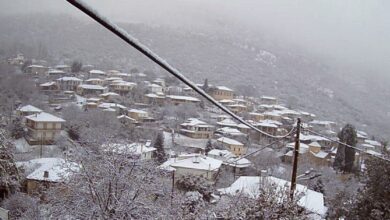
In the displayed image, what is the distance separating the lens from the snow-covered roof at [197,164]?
17594 millimetres

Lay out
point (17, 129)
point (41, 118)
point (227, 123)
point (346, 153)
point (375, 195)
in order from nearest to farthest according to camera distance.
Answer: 1. point (375, 195)
2. point (17, 129)
3. point (41, 118)
4. point (346, 153)
5. point (227, 123)

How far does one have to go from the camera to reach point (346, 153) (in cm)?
2312

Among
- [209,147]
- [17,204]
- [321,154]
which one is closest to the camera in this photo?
[17,204]

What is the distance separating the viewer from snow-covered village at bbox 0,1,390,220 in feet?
21.2

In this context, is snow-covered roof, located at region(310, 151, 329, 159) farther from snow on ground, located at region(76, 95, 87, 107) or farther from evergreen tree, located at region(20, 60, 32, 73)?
evergreen tree, located at region(20, 60, 32, 73)

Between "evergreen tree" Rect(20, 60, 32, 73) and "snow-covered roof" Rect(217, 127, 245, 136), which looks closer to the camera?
"snow-covered roof" Rect(217, 127, 245, 136)

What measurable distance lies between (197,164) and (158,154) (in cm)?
227

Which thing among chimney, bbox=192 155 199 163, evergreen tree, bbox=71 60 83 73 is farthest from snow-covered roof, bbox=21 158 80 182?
evergreen tree, bbox=71 60 83 73

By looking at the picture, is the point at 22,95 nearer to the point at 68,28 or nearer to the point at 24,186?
the point at 24,186

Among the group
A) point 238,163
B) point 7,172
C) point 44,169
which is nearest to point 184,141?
point 238,163

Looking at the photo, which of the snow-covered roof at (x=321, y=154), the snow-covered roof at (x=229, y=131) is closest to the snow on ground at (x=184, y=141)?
the snow-covered roof at (x=229, y=131)

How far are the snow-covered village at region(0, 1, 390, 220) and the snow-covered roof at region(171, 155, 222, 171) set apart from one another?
0.36 feet

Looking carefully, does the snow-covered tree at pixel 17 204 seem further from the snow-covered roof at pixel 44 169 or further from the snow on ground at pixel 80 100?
the snow on ground at pixel 80 100

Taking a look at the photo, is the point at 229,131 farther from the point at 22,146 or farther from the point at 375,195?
the point at 375,195
